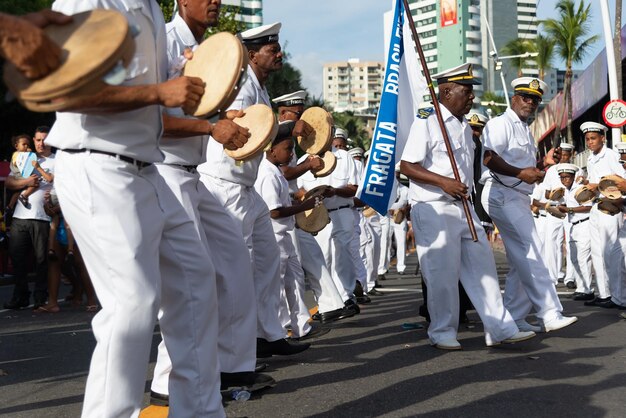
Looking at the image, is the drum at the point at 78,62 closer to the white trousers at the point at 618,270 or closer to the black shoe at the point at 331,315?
the black shoe at the point at 331,315

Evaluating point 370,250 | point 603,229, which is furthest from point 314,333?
point 370,250

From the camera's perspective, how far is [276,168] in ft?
26.5

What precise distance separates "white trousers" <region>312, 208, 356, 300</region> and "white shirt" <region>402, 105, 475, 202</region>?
3877 millimetres

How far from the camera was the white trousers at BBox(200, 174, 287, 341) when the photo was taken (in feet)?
20.6

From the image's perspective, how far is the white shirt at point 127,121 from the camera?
371cm

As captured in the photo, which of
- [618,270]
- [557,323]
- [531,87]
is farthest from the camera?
[618,270]

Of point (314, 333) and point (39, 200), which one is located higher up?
point (39, 200)

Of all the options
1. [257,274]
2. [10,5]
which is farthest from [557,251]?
[10,5]

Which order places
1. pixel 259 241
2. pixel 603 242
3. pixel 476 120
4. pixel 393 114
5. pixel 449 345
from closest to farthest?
pixel 259 241
pixel 449 345
pixel 393 114
pixel 476 120
pixel 603 242

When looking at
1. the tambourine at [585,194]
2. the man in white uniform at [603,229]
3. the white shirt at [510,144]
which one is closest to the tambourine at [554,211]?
the man in white uniform at [603,229]

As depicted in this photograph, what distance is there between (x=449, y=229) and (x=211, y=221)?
2830 mm

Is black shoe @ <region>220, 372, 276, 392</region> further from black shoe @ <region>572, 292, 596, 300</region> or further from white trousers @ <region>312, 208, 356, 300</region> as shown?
black shoe @ <region>572, 292, 596, 300</region>

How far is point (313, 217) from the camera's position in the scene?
9.48 metres

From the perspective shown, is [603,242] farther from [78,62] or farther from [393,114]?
[78,62]
